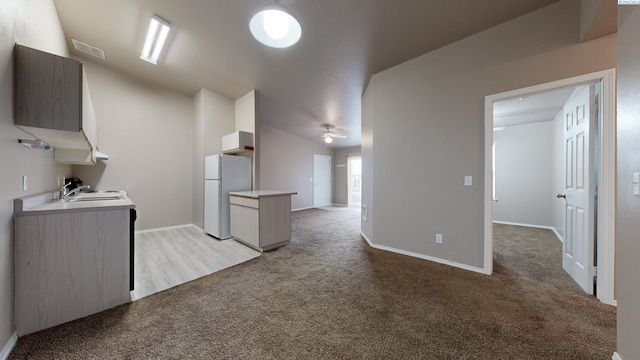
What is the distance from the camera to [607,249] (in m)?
1.92

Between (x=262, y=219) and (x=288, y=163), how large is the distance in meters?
4.18

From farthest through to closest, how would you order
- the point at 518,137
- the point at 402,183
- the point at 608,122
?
the point at 518,137 < the point at 402,183 < the point at 608,122

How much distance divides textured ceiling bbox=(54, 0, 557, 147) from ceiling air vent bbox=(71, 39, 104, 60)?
0.11m

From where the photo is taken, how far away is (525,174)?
16.7 feet

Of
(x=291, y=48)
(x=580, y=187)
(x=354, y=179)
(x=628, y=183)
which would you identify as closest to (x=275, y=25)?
(x=291, y=48)

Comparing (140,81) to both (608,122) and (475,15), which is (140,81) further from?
(608,122)

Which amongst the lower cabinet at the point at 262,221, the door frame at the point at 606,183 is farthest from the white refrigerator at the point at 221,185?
the door frame at the point at 606,183

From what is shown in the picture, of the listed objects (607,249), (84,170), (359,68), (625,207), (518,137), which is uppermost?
(359,68)

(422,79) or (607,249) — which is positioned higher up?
(422,79)

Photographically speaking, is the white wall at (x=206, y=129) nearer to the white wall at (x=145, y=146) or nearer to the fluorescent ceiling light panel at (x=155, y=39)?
the white wall at (x=145, y=146)

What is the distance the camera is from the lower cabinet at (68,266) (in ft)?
5.14

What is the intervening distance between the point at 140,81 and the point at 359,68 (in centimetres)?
436

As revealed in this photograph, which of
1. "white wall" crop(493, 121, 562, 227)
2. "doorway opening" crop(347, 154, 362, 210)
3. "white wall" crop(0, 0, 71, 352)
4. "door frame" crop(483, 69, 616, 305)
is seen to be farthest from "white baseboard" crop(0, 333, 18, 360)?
"doorway opening" crop(347, 154, 362, 210)

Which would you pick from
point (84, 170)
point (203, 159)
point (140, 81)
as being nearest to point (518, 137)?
point (203, 159)
